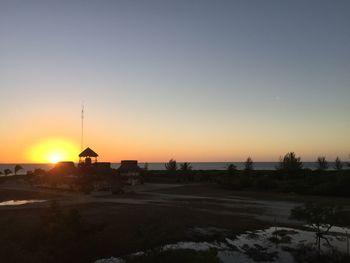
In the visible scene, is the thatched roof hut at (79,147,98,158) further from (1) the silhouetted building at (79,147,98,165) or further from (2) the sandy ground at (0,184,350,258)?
(2) the sandy ground at (0,184,350,258)

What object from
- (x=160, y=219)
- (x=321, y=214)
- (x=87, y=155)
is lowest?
(x=160, y=219)

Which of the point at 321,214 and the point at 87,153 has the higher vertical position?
the point at 87,153

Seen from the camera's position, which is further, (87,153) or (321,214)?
(87,153)

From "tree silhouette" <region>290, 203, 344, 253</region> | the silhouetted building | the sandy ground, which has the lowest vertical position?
the sandy ground

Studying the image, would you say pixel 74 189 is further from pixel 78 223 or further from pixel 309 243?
pixel 309 243

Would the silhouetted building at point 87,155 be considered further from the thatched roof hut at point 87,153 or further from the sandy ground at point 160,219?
the sandy ground at point 160,219

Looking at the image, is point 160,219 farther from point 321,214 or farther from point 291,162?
point 291,162

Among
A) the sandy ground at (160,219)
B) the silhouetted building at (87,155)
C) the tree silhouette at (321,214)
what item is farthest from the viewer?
the silhouetted building at (87,155)

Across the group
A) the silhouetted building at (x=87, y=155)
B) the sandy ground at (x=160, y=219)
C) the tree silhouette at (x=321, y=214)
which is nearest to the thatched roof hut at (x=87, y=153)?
the silhouetted building at (x=87, y=155)

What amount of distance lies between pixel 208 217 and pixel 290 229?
6.99m

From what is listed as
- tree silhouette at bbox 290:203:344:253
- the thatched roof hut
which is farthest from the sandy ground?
the thatched roof hut

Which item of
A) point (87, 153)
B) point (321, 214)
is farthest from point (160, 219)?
point (87, 153)

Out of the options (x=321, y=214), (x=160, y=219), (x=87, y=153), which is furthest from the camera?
(x=87, y=153)

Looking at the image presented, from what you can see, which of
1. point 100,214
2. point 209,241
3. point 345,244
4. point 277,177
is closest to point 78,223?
point 209,241
